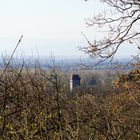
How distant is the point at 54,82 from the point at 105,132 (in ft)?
2.86

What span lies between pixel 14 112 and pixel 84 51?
910 centimetres

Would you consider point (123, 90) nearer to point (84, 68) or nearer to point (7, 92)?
point (84, 68)

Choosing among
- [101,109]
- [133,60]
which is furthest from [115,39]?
[101,109]

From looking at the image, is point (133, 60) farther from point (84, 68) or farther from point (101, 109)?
point (101, 109)

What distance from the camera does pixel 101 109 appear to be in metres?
5.88

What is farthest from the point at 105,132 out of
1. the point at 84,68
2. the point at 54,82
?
the point at 84,68

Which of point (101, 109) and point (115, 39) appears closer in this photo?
point (101, 109)

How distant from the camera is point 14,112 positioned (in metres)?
5.09

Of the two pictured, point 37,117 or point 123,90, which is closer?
point 37,117

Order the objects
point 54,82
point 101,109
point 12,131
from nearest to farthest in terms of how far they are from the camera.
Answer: point 12,131
point 54,82
point 101,109

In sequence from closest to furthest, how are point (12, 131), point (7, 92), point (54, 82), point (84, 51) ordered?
1. point (12, 131)
2. point (7, 92)
3. point (54, 82)
4. point (84, 51)

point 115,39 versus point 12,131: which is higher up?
point 115,39

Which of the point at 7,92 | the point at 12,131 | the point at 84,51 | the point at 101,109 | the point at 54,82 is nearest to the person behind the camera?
the point at 12,131

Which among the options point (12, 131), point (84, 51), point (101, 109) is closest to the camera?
point (12, 131)
